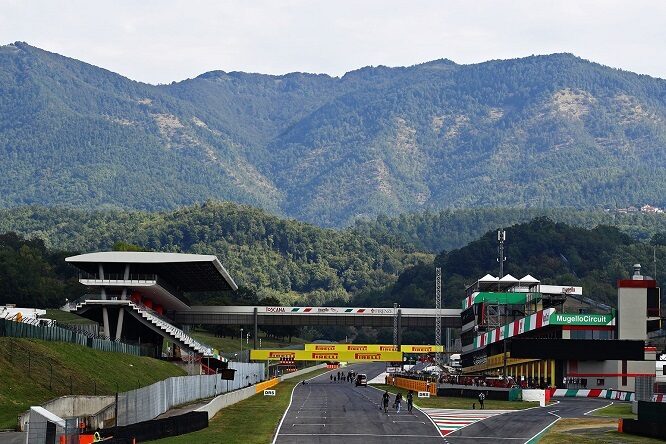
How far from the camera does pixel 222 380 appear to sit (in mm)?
111000

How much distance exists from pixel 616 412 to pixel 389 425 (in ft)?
77.4

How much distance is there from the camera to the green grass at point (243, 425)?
6419 cm

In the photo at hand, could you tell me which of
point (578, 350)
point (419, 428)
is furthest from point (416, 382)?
point (419, 428)

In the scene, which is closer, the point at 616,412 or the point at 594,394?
the point at 616,412

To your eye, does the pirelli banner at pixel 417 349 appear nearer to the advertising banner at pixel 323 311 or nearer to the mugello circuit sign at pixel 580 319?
the advertising banner at pixel 323 311

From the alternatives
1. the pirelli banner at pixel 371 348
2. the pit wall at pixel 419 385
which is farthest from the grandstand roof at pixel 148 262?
the pirelli banner at pixel 371 348

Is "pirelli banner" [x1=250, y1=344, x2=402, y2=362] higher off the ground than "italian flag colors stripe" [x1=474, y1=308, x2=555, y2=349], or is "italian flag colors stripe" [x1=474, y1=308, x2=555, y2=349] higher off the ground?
"italian flag colors stripe" [x1=474, y1=308, x2=555, y2=349]

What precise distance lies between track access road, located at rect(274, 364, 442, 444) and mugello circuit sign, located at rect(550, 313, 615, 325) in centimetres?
3576

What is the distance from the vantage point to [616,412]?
92.9 metres

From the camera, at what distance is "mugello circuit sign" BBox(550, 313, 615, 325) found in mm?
137875

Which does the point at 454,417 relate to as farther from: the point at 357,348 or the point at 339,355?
the point at 357,348

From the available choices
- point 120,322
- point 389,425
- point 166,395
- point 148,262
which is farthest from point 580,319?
point 166,395

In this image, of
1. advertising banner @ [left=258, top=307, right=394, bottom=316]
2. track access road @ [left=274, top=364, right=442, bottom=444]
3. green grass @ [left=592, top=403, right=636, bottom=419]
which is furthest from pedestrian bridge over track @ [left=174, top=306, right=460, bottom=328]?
green grass @ [left=592, top=403, right=636, bottom=419]

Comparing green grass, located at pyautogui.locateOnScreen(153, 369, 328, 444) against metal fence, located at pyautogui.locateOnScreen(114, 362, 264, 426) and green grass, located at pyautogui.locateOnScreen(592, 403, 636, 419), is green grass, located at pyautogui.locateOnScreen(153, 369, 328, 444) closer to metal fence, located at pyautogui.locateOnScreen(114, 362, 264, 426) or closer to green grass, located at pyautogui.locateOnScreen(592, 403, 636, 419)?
metal fence, located at pyautogui.locateOnScreen(114, 362, 264, 426)
